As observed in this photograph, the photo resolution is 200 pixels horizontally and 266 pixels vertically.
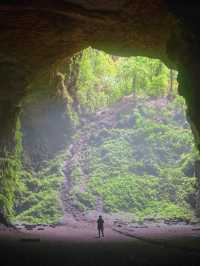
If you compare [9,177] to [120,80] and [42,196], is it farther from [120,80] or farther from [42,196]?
[120,80]

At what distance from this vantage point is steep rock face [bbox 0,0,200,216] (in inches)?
646

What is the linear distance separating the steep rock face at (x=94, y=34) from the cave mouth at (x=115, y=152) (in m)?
8.75

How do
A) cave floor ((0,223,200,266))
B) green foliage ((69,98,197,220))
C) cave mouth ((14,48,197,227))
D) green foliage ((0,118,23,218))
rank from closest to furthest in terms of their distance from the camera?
1. cave floor ((0,223,200,266))
2. green foliage ((0,118,23,218))
3. cave mouth ((14,48,197,227))
4. green foliage ((69,98,197,220))

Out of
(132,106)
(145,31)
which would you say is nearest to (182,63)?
(145,31)

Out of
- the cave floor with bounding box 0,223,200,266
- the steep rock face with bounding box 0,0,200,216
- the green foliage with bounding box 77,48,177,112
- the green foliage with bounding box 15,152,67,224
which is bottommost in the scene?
the cave floor with bounding box 0,223,200,266

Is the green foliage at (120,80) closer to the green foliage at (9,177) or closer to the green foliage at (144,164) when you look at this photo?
the green foliage at (144,164)

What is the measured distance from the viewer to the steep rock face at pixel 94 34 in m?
16.4

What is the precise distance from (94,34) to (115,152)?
23.9 meters

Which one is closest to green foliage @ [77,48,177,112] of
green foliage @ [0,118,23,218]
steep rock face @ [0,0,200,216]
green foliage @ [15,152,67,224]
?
green foliage @ [15,152,67,224]

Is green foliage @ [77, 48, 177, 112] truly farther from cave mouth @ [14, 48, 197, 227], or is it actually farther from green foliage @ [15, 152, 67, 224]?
green foliage @ [15, 152, 67, 224]

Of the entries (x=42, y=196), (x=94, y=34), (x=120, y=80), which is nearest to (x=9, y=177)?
(x=42, y=196)

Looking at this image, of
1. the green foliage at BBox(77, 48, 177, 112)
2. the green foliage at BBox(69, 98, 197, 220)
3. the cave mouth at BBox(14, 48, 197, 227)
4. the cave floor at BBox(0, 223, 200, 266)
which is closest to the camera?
the cave floor at BBox(0, 223, 200, 266)

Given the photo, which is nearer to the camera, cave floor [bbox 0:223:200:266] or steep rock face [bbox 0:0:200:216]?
cave floor [bbox 0:223:200:266]

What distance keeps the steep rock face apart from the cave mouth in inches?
344
